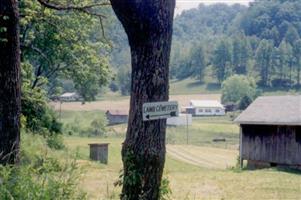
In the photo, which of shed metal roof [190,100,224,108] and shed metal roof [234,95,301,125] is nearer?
shed metal roof [234,95,301,125]

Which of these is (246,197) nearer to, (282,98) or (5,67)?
(5,67)

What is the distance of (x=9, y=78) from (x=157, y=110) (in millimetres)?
2426

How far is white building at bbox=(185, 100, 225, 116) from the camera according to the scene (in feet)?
275

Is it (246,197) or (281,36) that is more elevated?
(281,36)

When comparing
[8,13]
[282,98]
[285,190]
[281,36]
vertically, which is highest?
[281,36]

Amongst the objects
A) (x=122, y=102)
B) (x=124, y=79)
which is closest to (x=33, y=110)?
(x=122, y=102)

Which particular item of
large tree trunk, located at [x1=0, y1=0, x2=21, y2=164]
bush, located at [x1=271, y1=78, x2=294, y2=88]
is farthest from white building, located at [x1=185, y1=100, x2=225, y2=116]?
large tree trunk, located at [x1=0, y1=0, x2=21, y2=164]

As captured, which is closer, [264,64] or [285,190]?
[285,190]

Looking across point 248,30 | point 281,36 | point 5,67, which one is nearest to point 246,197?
point 5,67

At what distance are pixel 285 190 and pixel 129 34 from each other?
396 inches

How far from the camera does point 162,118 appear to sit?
4.18 metres

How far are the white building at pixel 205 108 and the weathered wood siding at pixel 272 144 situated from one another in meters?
60.1

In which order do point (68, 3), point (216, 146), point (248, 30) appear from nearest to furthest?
point (68, 3) < point (216, 146) < point (248, 30)

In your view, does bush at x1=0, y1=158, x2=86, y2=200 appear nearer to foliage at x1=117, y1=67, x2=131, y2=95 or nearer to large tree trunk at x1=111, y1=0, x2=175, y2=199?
large tree trunk at x1=111, y1=0, x2=175, y2=199
